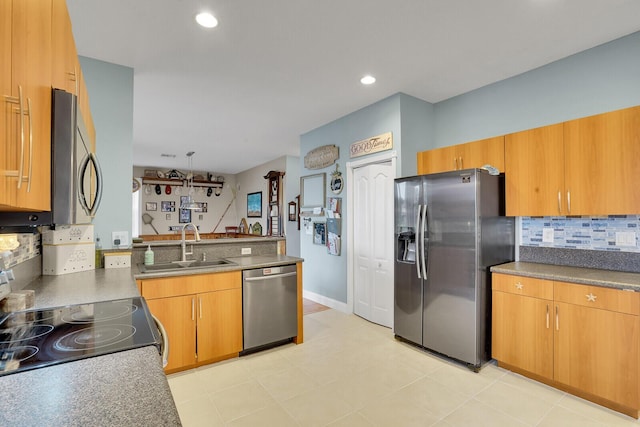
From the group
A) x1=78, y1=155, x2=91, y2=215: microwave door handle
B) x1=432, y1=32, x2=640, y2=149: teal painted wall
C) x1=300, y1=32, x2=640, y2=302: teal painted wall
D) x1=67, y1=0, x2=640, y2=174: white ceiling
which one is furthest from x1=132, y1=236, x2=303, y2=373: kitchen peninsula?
x1=432, y1=32, x2=640, y2=149: teal painted wall

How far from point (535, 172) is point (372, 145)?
65.3 inches

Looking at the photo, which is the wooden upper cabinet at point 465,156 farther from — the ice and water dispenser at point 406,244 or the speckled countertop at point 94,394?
the speckled countertop at point 94,394

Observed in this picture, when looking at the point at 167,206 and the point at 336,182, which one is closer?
the point at 336,182

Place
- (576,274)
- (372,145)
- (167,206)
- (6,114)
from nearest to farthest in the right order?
(6,114), (576,274), (372,145), (167,206)

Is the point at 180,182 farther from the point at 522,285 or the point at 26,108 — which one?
the point at 26,108

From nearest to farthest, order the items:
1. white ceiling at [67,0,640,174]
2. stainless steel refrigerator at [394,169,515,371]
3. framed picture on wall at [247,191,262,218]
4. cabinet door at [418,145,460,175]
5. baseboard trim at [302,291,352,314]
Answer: white ceiling at [67,0,640,174]
stainless steel refrigerator at [394,169,515,371]
cabinet door at [418,145,460,175]
baseboard trim at [302,291,352,314]
framed picture on wall at [247,191,262,218]

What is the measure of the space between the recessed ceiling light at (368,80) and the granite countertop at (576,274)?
208 cm

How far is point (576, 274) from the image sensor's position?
7.48ft

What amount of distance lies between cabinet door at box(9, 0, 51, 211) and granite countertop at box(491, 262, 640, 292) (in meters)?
2.89

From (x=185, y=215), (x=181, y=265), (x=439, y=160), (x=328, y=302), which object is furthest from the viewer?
(x=185, y=215)

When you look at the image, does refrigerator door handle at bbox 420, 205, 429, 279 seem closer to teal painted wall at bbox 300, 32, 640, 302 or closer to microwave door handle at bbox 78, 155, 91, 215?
teal painted wall at bbox 300, 32, 640, 302

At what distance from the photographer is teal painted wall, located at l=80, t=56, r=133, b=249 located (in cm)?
262

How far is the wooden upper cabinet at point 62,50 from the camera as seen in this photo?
991 millimetres

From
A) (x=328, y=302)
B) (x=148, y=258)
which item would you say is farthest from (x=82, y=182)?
(x=328, y=302)
